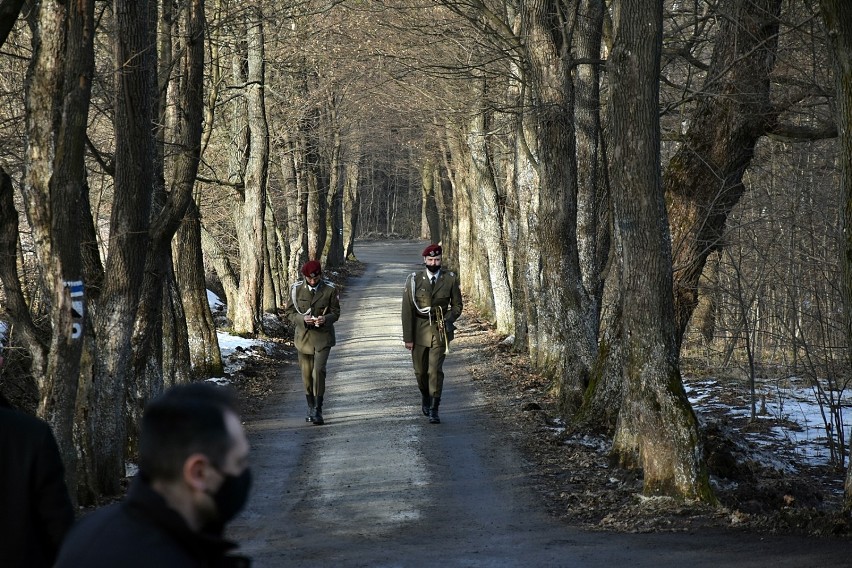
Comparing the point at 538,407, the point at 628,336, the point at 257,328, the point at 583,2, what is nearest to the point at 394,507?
the point at 628,336

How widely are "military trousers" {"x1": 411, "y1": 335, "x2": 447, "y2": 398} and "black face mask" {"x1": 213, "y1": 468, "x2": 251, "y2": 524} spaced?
40.5ft

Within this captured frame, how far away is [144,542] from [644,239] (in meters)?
8.60

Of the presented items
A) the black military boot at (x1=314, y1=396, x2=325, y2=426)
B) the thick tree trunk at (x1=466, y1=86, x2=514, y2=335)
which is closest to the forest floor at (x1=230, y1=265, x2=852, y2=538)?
the black military boot at (x1=314, y1=396, x2=325, y2=426)

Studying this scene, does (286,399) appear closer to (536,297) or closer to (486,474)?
(536,297)

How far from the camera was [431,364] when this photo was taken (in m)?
14.9

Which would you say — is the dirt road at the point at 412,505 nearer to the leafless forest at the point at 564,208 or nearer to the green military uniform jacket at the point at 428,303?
the green military uniform jacket at the point at 428,303

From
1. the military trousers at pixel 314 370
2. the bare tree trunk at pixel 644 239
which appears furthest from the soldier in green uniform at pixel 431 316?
the bare tree trunk at pixel 644 239

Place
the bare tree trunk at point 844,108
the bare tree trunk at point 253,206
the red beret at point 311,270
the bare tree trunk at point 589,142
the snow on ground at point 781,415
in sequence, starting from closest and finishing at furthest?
the bare tree trunk at point 844,108 < the snow on ground at point 781,415 < the red beret at point 311,270 < the bare tree trunk at point 589,142 < the bare tree trunk at point 253,206

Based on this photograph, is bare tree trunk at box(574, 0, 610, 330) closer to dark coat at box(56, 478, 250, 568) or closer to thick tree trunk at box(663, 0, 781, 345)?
thick tree trunk at box(663, 0, 781, 345)

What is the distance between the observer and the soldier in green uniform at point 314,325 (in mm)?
14906

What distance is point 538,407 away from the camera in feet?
52.3

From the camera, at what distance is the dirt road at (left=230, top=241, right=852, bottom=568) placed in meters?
8.27

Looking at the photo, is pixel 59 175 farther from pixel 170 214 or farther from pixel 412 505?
pixel 412 505

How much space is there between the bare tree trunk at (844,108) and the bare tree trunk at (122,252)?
6.17m
